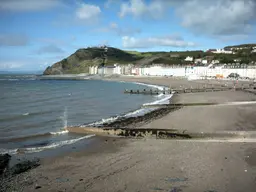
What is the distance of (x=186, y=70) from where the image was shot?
10625 cm

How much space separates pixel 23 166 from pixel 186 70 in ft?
333

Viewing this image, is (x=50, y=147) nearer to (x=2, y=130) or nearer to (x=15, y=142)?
(x=15, y=142)

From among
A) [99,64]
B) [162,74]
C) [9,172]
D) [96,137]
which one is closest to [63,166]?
[9,172]

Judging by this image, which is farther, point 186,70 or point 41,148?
point 186,70

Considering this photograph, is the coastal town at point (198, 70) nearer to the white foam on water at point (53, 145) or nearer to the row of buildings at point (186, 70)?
the row of buildings at point (186, 70)

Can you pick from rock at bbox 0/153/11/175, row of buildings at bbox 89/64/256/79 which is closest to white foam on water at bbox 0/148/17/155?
rock at bbox 0/153/11/175

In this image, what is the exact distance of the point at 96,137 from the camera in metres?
13.6

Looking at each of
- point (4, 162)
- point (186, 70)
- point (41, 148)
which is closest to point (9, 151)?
point (41, 148)

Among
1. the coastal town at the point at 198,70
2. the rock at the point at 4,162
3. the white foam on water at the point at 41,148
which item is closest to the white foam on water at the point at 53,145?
the white foam on water at the point at 41,148

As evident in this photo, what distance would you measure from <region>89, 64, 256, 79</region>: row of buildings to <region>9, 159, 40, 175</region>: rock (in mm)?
76122

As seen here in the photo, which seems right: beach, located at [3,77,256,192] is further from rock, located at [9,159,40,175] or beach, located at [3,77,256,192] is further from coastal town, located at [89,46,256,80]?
coastal town, located at [89,46,256,80]

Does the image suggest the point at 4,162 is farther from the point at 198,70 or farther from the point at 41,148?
the point at 198,70

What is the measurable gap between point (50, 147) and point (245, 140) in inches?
329

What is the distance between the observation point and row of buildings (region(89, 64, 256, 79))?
264 feet
